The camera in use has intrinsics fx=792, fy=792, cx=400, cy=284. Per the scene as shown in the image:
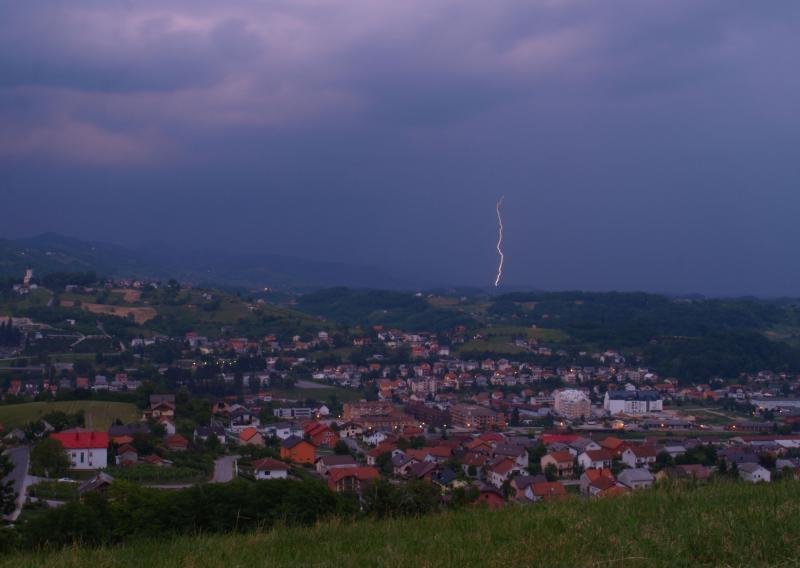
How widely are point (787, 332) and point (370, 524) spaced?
7718 cm

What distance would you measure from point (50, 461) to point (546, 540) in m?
17.0

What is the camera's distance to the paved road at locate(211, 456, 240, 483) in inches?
700

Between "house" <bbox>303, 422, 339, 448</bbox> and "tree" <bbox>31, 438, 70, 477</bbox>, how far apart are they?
32.0ft

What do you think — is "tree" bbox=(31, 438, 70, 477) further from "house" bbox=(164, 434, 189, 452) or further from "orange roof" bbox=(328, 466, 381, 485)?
"orange roof" bbox=(328, 466, 381, 485)

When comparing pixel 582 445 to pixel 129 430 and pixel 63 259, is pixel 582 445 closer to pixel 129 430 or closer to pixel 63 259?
pixel 129 430

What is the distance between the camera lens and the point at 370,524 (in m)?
4.90

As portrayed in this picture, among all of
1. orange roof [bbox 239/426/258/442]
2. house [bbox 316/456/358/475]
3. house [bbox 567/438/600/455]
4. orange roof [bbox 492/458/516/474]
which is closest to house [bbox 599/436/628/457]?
house [bbox 567/438/600/455]

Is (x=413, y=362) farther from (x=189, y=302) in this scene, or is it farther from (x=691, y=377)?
(x=189, y=302)

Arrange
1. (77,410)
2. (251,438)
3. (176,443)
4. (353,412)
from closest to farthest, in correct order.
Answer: (176,443) < (251,438) < (77,410) < (353,412)

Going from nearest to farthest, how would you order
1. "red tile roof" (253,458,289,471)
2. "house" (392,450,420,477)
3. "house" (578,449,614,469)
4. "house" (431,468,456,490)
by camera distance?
"red tile roof" (253,458,289,471), "house" (431,468,456,490), "house" (392,450,420,477), "house" (578,449,614,469)

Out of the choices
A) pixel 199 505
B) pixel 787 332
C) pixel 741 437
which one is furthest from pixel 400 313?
pixel 199 505

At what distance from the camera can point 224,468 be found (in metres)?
19.3

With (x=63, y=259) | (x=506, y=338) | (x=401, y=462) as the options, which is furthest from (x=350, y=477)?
(x=63, y=259)

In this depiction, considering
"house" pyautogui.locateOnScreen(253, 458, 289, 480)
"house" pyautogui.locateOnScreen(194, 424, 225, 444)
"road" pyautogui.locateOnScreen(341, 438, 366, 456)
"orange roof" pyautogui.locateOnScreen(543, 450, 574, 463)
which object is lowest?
"road" pyautogui.locateOnScreen(341, 438, 366, 456)
